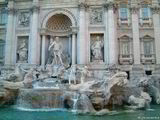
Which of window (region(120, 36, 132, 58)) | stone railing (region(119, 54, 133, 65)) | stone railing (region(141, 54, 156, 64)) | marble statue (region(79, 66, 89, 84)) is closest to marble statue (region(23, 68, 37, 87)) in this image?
marble statue (region(79, 66, 89, 84))

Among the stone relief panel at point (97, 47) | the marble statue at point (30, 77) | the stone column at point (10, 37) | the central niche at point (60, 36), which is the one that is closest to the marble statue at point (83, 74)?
the stone relief panel at point (97, 47)

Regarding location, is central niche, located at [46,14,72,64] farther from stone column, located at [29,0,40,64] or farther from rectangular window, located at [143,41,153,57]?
rectangular window, located at [143,41,153,57]

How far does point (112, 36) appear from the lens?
72.0 feet

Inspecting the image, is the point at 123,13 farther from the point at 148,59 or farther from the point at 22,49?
the point at 22,49

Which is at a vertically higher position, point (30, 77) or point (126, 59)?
point (126, 59)

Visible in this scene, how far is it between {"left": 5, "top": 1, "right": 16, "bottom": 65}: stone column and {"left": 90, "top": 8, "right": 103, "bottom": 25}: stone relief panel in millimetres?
9240

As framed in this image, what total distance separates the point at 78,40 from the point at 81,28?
1.34 metres

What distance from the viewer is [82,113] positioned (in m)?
13.4

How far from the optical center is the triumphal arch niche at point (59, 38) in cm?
2288

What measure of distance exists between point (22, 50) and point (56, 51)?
159 inches

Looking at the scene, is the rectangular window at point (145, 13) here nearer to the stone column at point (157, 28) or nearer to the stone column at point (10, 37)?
the stone column at point (157, 28)

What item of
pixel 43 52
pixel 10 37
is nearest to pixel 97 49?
pixel 43 52

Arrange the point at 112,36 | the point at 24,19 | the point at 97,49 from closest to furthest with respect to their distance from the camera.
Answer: the point at 112,36 < the point at 97,49 < the point at 24,19

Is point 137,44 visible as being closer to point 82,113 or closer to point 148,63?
point 148,63
